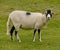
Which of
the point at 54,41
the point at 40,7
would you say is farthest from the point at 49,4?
the point at 54,41

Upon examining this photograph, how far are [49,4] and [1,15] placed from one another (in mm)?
7022

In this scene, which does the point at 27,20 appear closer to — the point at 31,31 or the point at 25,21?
the point at 25,21

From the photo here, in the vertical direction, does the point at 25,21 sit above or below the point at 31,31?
above

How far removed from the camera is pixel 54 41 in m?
16.6

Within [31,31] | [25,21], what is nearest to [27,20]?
[25,21]

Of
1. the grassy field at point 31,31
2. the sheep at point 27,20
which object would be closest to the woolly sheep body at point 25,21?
the sheep at point 27,20

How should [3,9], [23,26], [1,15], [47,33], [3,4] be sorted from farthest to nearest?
[3,4], [3,9], [1,15], [47,33], [23,26]

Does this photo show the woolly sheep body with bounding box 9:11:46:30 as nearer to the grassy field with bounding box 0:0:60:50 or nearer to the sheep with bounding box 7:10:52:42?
the sheep with bounding box 7:10:52:42

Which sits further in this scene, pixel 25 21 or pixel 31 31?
pixel 31 31

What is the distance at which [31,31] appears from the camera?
21.1 meters

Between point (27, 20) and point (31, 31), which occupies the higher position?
point (27, 20)

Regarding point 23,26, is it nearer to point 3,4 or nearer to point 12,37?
point 12,37

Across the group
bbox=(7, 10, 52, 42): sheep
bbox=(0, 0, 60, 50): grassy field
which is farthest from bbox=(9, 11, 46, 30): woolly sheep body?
bbox=(0, 0, 60, 50): grassy field

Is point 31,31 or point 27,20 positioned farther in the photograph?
point 31,31
